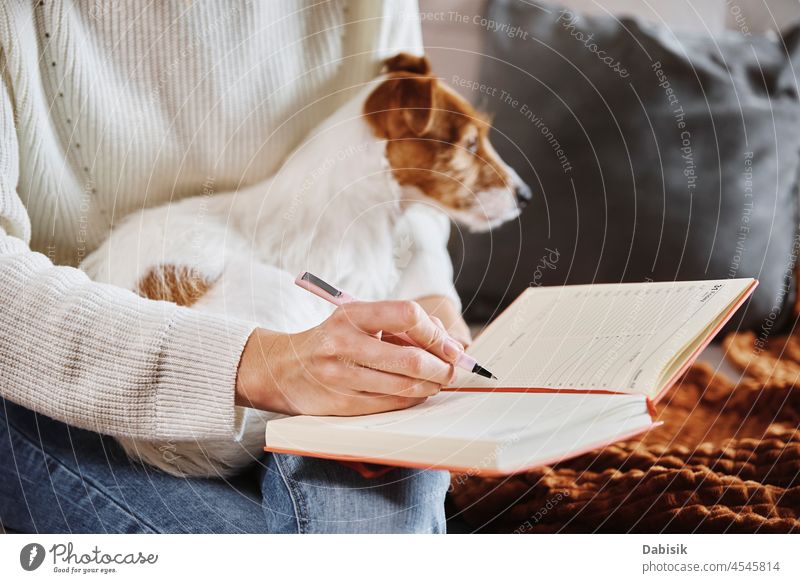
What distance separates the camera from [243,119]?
0.56 meters

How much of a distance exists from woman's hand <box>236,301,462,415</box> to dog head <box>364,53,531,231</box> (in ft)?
0.75

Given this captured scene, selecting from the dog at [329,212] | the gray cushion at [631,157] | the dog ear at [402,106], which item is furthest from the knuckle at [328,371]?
the gray cushion at [631,157]

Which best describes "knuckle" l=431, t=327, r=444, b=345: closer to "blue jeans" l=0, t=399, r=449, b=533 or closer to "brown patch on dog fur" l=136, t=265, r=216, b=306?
"blue jeans" l=0, t=399, r=449, b=533

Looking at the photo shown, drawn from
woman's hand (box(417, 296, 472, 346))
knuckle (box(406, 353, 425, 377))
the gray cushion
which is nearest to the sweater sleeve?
knuckle (box(406, 353, 425, 377))

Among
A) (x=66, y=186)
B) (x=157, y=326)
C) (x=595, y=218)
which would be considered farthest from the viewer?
(x=595, y=218)

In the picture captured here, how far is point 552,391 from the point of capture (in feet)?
1.18

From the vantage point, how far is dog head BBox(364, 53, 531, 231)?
1.79 ft

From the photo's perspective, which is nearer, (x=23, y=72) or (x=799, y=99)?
Result: (x=23, y=72)

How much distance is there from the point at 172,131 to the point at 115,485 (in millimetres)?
265

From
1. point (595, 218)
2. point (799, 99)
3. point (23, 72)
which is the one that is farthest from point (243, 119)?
point (799, 99)

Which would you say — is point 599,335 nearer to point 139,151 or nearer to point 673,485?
point 673,485

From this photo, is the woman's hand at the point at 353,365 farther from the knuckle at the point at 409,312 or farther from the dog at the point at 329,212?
the dog at the point at 329,212

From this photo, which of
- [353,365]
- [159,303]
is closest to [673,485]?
[353,365]
